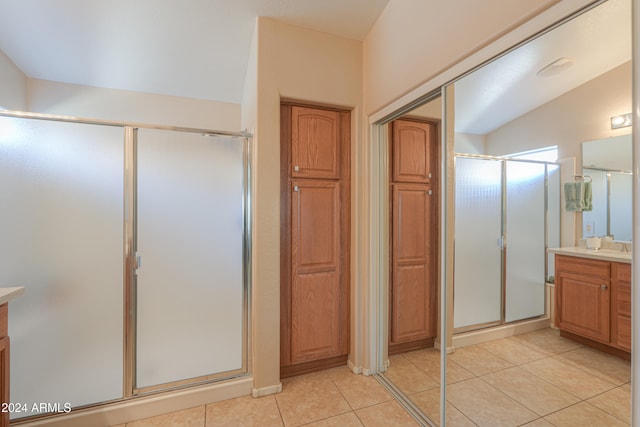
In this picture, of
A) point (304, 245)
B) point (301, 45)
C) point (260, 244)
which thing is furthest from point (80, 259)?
point (301, 45)

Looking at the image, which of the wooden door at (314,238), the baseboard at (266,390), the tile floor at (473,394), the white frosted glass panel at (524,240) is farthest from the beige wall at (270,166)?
the white frosted glass panel at (524,240)

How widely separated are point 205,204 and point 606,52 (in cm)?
219

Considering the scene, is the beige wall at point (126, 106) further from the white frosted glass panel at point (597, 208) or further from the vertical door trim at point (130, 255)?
the white frosted glass panel at point (597, 208)

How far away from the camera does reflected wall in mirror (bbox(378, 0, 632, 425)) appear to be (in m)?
0.98

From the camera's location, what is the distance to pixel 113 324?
5.81 feet

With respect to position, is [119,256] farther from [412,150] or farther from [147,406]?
[412,150]

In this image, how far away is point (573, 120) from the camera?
108 centimetres

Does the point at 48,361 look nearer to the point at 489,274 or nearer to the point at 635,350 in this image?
the point at 489,274

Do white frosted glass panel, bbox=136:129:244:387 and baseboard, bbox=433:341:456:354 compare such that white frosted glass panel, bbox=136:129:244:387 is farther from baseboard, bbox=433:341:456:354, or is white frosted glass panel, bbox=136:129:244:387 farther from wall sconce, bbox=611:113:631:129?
wall sconce, bbox=611:113:631:129

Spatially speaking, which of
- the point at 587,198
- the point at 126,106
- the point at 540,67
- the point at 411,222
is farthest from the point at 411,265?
the point at 126,106

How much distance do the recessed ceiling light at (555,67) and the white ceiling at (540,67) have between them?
0.05ft

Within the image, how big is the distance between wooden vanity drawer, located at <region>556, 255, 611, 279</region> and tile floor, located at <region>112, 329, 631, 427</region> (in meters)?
0.29

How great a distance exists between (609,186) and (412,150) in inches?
49.9

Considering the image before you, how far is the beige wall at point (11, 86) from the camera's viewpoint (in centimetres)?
222
